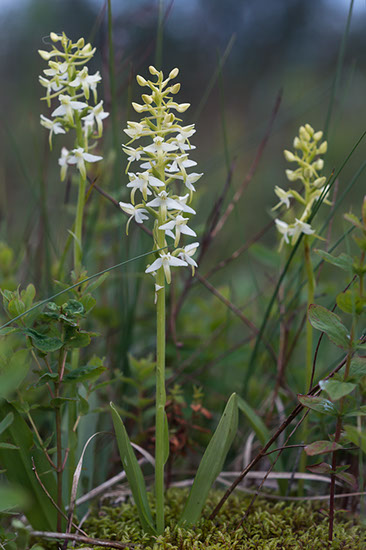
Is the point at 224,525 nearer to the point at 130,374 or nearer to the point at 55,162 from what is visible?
the point at 130,374

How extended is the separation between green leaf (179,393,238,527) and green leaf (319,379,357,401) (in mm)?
288

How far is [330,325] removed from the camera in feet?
4.00

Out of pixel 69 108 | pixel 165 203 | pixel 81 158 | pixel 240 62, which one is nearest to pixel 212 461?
pixel 165 203

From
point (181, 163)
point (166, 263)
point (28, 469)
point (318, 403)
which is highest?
point (181, 163)

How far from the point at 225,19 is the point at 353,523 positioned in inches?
297

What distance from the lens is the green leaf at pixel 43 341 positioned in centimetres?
122

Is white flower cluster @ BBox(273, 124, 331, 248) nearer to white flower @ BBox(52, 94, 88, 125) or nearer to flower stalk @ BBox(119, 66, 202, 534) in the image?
flower stalk @ BBox(119, 66, 202, 534)

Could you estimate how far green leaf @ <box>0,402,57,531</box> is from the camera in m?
1.32

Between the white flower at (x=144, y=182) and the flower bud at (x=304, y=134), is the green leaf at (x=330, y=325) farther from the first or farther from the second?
the flower bud at (x=304, y=134)

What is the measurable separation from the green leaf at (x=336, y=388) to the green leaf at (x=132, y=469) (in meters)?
0.52

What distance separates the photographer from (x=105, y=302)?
2926 mm

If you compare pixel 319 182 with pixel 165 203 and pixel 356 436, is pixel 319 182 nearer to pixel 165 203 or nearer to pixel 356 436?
pixel 165 203

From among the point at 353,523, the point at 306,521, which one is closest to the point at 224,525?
the point at 306,521

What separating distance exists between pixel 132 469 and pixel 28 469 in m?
0.29
